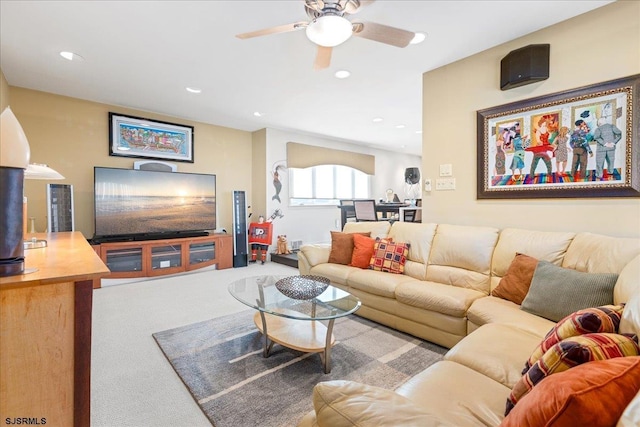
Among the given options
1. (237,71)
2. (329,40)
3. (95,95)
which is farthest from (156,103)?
(329,40)

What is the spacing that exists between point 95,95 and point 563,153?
5.44m

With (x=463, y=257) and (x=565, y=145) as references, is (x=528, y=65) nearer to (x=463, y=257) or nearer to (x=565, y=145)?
(x=565, y=145)

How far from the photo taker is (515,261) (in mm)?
2264

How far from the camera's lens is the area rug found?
1.67 m

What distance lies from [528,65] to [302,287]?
8.68ft

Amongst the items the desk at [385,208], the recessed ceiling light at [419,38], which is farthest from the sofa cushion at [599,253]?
the desk at [385,208]

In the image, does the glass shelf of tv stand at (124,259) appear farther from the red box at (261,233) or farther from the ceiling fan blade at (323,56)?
the ceiling fan blade at (323,56)

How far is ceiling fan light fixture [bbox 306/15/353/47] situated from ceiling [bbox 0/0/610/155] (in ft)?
1.71

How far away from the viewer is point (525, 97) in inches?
105

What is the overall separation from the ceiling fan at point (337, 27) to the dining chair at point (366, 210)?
3413mm

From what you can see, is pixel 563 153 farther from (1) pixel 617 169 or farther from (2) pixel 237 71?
(2) pixel 237 71

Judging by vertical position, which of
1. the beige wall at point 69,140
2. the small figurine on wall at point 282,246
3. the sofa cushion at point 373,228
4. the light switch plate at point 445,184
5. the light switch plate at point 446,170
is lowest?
the small figurine on wall at point 282,246

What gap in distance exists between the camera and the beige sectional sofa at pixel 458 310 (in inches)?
32.4

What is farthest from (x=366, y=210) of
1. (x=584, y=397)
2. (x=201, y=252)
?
(x=584, y=397)
